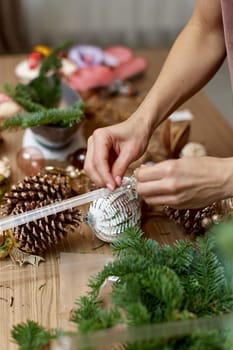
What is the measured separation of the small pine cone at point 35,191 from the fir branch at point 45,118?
131 millimetres

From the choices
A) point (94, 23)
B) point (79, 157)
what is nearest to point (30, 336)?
point (79, 157)

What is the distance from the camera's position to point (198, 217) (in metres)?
0.99

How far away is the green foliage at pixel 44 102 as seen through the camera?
1118 millimetres

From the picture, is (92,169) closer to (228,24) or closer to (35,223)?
(35,223)

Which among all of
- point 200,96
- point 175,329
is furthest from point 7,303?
point 200,96

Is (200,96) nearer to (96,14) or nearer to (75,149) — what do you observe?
(75,149)

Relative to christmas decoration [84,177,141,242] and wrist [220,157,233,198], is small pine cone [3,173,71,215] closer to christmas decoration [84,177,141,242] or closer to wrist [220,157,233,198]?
christmas decoration [84,177,141,242]

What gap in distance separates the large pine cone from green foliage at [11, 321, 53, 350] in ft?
0.54

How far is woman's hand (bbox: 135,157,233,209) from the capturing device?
88 centimetres

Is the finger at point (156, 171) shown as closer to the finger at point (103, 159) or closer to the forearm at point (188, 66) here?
the finger at point (103, 159)

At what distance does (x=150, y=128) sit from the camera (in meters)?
1.06

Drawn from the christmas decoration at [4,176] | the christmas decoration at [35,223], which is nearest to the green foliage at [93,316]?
the christmas decoration at [35,223]

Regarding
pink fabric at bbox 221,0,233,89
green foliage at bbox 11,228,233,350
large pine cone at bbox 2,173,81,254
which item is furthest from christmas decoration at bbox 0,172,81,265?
pink fabric at bbox 221,0,233,89

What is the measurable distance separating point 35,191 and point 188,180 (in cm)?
24
